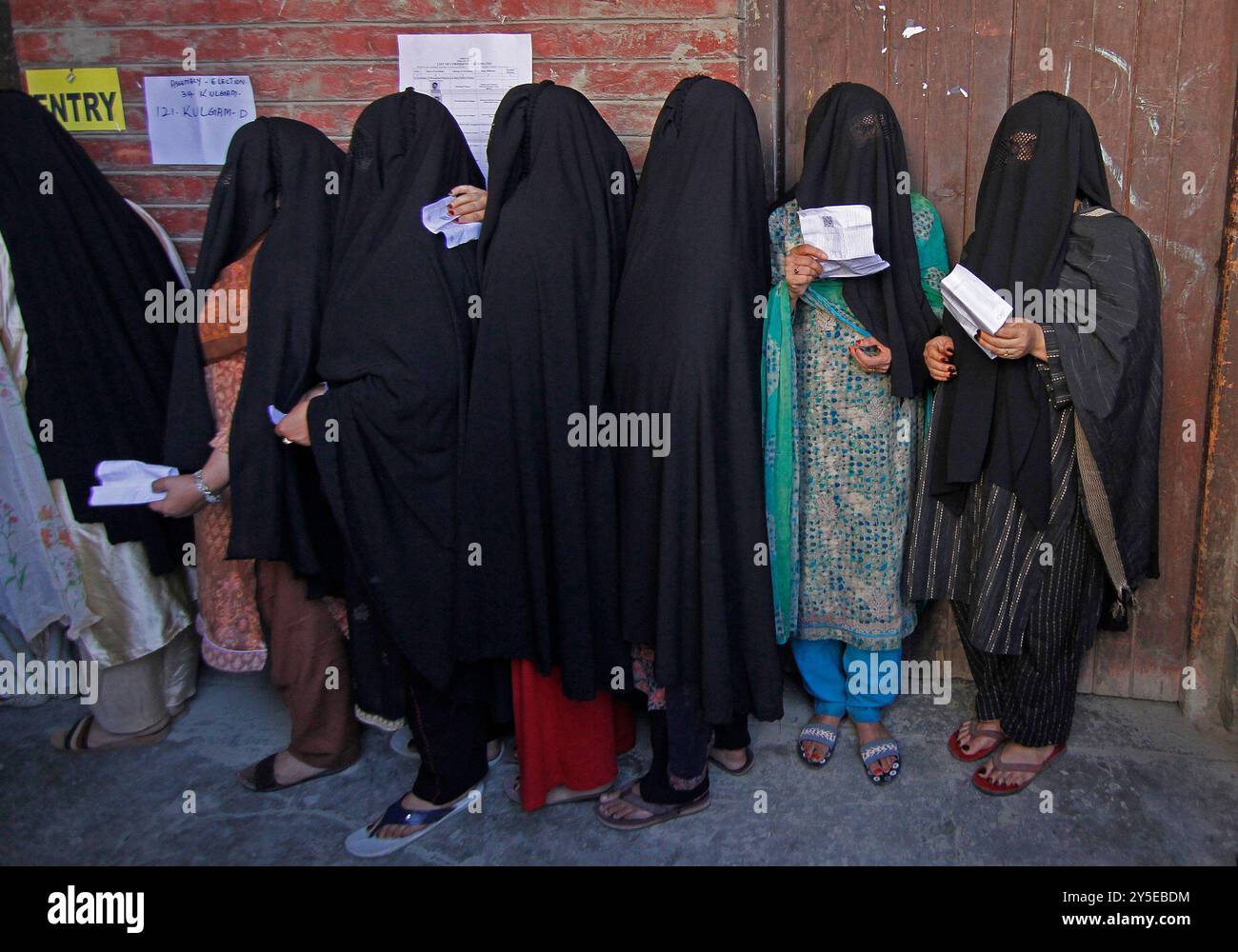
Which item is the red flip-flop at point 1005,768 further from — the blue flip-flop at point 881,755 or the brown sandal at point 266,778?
the brown sandal at point 266,778

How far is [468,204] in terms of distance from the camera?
2342mm

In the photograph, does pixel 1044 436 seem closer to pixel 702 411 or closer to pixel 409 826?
pixel 702 411

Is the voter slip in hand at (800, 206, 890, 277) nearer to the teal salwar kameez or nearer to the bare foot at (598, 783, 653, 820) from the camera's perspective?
the teal salwar kameez

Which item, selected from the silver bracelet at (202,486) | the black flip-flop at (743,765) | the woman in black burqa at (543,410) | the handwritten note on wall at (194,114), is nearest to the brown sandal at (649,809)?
the black flip-flop at (743,765)

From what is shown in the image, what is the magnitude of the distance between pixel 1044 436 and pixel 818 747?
1.12 m

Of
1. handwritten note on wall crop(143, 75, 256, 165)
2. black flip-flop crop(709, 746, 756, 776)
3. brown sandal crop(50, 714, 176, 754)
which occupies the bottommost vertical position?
brown sandal crop(50, 714, 176, 754)

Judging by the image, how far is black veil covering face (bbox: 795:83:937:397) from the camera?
241cm

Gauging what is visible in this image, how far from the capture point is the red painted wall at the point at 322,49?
2.77 meters

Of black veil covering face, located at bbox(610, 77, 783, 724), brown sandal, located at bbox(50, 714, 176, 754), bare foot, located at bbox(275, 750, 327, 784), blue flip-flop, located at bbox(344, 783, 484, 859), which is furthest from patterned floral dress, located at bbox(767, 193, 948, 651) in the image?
brown sandal, located at bbox(50, 714, 176, 754)

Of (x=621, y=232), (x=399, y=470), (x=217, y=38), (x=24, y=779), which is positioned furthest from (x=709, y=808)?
(x=217, y=38)

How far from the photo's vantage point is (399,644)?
2.31 metres

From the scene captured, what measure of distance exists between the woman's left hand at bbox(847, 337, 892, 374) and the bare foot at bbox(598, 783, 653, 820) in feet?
4.46

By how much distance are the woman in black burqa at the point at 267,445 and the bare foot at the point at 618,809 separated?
845mm

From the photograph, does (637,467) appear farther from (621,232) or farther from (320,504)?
(320,504)
